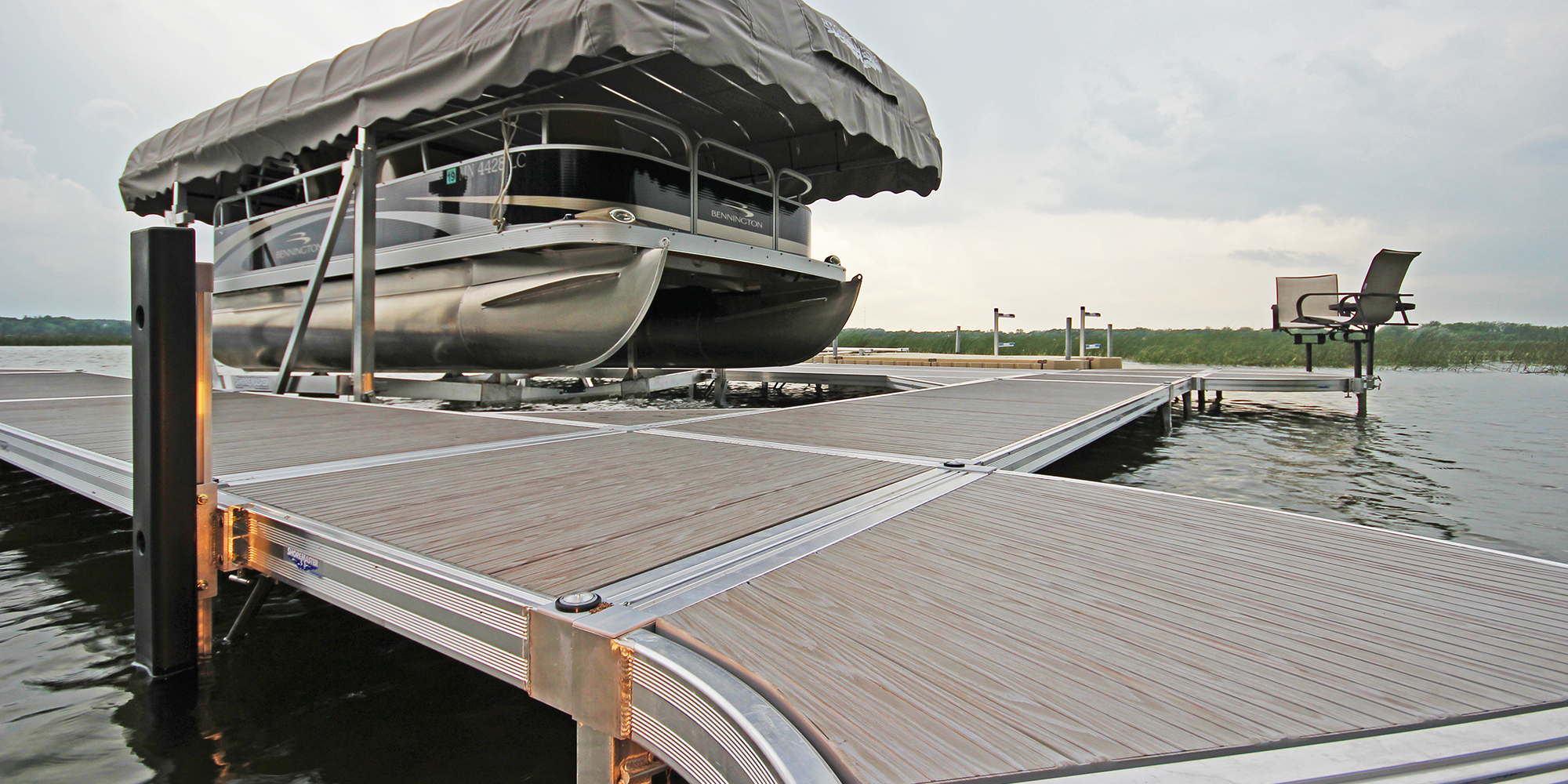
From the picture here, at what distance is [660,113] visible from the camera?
17.6 ft

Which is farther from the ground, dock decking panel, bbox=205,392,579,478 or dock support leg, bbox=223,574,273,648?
dock decking panel, bbox=205,392,579,478

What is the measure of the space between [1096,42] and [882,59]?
26.7 feet

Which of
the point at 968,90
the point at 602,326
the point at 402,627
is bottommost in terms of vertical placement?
the point at 402,627

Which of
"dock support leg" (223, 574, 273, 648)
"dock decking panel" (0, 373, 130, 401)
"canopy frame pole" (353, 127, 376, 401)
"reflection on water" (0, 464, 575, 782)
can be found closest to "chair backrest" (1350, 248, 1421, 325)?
"reflection on water" (0, 464, 575, 782)

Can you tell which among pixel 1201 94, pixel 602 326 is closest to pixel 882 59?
pixel 602 326

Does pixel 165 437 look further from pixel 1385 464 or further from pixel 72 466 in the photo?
pixel 1385 464

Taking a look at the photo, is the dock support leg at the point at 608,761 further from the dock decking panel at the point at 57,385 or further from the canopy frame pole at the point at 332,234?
the dock decking panel at the point at 57,385

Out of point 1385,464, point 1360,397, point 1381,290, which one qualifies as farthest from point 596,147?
point 1360,397

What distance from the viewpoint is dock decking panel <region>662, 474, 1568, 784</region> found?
27.0 inches

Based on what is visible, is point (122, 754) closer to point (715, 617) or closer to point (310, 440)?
point (715, 617)

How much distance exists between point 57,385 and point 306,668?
19.9 ft

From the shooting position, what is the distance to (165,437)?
1440 mm

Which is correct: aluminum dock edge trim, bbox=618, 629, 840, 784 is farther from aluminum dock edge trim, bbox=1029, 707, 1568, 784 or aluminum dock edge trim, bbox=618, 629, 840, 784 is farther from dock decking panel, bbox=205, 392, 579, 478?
dock decking panel, bbox=205, 392, 579, 478

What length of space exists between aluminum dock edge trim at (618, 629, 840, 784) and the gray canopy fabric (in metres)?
3.52
